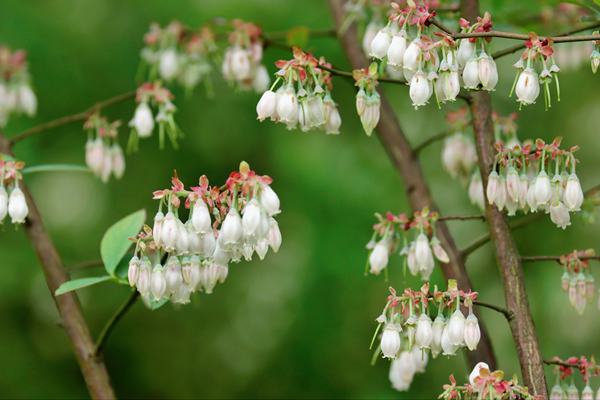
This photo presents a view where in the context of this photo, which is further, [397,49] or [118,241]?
[118,241]

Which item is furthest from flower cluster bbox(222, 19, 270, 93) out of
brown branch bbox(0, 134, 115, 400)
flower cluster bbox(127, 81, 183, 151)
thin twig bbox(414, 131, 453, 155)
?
brown branch bbox(0, 134, 115, 400)

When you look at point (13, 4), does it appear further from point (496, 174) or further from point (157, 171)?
point (496, 174)

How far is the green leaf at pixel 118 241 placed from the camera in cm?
198

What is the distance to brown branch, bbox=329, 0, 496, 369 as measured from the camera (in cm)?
218

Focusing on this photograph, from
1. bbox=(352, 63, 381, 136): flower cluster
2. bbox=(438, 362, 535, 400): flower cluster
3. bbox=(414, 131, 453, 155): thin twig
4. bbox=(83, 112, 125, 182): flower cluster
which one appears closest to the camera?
bbox=(438, 362, 535, 400): flower cluster

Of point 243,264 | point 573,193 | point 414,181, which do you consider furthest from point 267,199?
point 243,264

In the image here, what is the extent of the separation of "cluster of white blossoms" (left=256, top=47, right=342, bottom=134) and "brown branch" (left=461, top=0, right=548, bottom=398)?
346mm

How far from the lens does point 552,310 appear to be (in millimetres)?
4238

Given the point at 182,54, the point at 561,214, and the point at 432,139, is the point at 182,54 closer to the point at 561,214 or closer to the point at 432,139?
the point at 432,139

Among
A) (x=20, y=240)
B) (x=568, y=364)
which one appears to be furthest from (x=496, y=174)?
(x=20, y=240)

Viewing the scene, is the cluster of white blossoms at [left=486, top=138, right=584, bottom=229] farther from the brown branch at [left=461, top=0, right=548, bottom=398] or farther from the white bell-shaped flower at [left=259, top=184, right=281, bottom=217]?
the white bell-shaped flower at [left=259, top=184, right=281, bottom=217]

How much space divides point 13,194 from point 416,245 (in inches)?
34.7

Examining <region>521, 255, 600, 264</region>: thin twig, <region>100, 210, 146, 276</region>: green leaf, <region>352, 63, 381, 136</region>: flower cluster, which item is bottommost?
<region>521, 255, 600, 264</region>: thin twig

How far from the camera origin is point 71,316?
7.05ft
